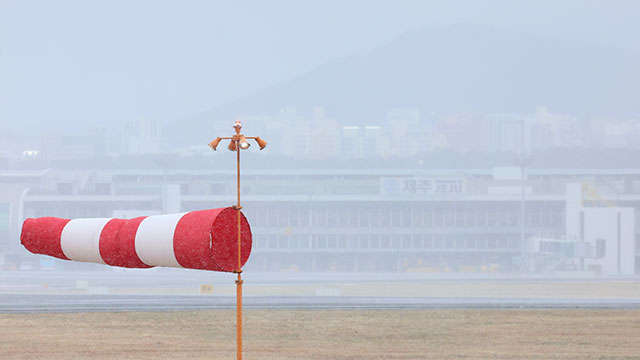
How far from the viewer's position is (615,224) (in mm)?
156125

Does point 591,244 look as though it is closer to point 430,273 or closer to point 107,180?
point 430,273

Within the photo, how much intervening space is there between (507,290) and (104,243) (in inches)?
3918

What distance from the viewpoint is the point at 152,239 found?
37.0 feet

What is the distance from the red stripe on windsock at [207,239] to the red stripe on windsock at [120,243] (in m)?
0.93

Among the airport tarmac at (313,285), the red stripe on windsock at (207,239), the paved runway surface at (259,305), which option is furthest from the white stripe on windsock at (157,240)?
the airport tarmac at (313,285)

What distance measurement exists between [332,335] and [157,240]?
15.5m

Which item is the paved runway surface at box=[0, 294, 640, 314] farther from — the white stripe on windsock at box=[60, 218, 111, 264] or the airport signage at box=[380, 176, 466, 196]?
the airport signage at box=[380, 176, 466, 196]

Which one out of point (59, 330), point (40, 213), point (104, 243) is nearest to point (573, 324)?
point (59, 330)

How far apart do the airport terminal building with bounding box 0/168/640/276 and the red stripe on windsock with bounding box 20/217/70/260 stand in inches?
5162

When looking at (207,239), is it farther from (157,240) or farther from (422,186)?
(422,186)

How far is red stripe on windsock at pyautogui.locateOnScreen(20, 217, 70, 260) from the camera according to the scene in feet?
41.8

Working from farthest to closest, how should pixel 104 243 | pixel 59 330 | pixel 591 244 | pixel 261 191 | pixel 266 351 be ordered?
1. pixel 261 191
2. pixel 591 244
3. pixel 59 330
4. pixel 266 351
5. pixel 104 243

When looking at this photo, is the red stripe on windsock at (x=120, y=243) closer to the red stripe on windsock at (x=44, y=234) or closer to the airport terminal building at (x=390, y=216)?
the red stripe on windsock at (x=44, y=234)

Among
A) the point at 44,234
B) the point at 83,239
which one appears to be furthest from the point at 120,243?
the point at 44,234
